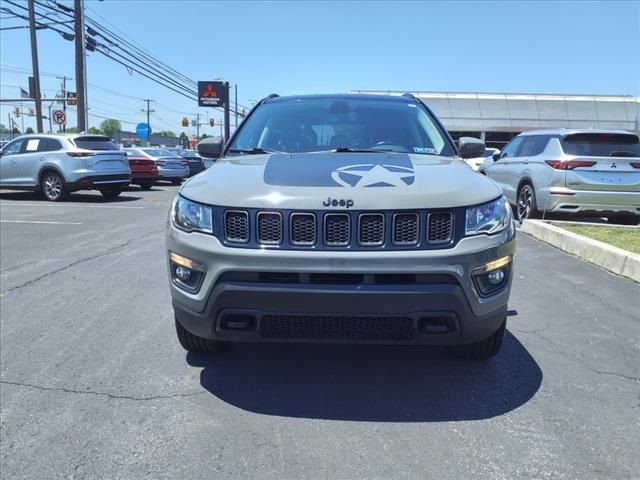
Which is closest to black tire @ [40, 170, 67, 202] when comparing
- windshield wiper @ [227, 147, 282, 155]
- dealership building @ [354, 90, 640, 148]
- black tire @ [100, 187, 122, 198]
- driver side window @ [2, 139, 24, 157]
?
black tire @ [100, 187, 122, 198]

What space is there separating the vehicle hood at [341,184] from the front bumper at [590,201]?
591 centimetres

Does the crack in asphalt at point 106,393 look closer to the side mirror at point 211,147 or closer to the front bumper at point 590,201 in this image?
the side mirror at point 211,147

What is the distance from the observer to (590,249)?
21.0 ft

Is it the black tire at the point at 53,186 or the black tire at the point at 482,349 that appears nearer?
the black tire at the point at 482,349

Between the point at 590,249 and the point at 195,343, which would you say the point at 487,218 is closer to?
the point at 195,343

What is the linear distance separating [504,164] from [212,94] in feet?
141

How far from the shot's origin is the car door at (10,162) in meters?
13.9

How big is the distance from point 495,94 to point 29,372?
41.3 metres

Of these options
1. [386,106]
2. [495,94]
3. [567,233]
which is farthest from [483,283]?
[495,94]

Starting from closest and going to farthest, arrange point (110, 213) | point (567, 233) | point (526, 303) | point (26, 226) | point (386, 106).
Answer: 1. point (386, 106)
2. point (526, 303)
3. point (567, 233)
4. point (26, 226)
5. point (110, 213)

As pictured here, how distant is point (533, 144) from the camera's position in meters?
9.35

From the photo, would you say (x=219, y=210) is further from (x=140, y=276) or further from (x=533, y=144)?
(x=533, y=144)

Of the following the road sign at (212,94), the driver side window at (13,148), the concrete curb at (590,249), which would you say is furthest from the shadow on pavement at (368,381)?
the road sign at (212,94)

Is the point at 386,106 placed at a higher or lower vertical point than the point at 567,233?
higher
